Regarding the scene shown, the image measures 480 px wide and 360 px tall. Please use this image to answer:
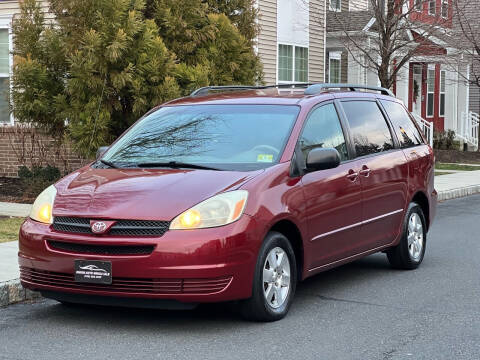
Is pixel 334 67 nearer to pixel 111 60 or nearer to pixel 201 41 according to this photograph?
pixel 201 41

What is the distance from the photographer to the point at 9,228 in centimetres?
1027

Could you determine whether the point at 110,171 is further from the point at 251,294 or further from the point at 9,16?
the point at 9,16

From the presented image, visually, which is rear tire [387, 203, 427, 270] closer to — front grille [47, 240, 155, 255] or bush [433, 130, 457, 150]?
front grille [47, 240, 155, 255]

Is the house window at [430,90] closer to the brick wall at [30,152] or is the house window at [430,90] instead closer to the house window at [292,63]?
the house window at [292,63]

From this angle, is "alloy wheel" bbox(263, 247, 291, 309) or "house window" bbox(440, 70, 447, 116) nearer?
"alloy wheel" bbox(263, 247, 291, 309)

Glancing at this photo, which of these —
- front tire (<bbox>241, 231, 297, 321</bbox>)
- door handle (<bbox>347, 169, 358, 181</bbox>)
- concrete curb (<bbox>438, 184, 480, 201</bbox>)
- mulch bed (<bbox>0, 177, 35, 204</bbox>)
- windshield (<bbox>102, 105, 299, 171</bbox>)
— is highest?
windshield (<bbox>102, 105, 299, 171</bbox>)

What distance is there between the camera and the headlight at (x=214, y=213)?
224 inches

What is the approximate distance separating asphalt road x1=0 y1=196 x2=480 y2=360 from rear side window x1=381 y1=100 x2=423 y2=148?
1540mm

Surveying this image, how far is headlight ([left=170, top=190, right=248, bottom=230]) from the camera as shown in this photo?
18.7ft

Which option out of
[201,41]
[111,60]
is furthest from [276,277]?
[201,41]

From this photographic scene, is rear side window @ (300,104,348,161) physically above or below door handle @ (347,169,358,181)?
above

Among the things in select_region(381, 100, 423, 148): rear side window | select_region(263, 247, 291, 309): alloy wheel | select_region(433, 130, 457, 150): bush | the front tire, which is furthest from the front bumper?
select_region(433, 130, 457, 150): bush

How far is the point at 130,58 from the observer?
13.3m

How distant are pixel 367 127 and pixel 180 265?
3003 millimetres
